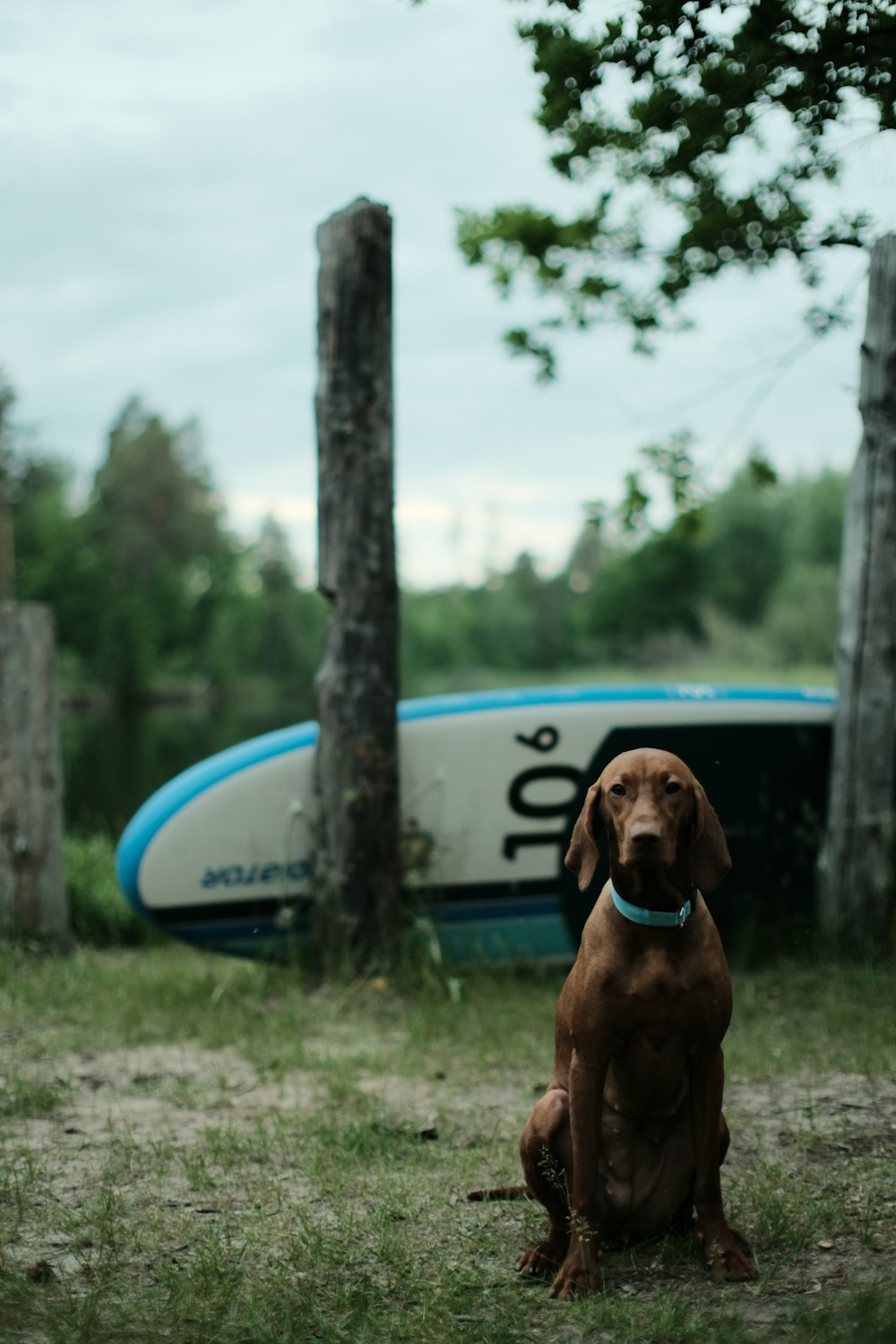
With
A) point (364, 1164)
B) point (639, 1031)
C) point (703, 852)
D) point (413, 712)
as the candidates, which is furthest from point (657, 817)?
point (413, 712)

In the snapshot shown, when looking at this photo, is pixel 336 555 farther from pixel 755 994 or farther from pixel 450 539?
pixel 450 539

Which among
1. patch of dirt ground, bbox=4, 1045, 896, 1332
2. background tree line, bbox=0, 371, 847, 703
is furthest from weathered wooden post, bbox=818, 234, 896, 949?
background tree line, bbox=0, 371, 847, 703

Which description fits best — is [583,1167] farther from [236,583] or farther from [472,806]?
[236,583]

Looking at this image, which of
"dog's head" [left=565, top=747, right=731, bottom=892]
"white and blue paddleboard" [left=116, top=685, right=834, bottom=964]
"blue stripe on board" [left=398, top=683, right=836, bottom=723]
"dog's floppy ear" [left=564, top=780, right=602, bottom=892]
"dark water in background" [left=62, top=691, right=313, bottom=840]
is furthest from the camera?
"dark water in background" [left=62, top=691, right=313, bottom=840]

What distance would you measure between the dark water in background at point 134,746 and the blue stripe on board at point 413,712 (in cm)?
70

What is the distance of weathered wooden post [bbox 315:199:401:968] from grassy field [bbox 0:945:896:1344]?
0.49 meters

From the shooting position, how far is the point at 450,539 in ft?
248

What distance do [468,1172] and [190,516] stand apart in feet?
160

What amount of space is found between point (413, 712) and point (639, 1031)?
161 inches

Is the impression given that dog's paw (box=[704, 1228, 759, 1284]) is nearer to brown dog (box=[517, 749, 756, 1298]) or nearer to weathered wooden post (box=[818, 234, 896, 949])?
brown dog (box=[517, 749, 756, 1298])

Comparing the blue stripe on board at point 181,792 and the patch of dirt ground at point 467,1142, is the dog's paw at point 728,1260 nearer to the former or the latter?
the patch of dirt ground at point 467,1142

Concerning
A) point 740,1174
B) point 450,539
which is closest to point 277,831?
point 740,1174

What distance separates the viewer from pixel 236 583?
60.5 meters

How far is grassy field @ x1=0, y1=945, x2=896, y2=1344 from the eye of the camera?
2854mm
